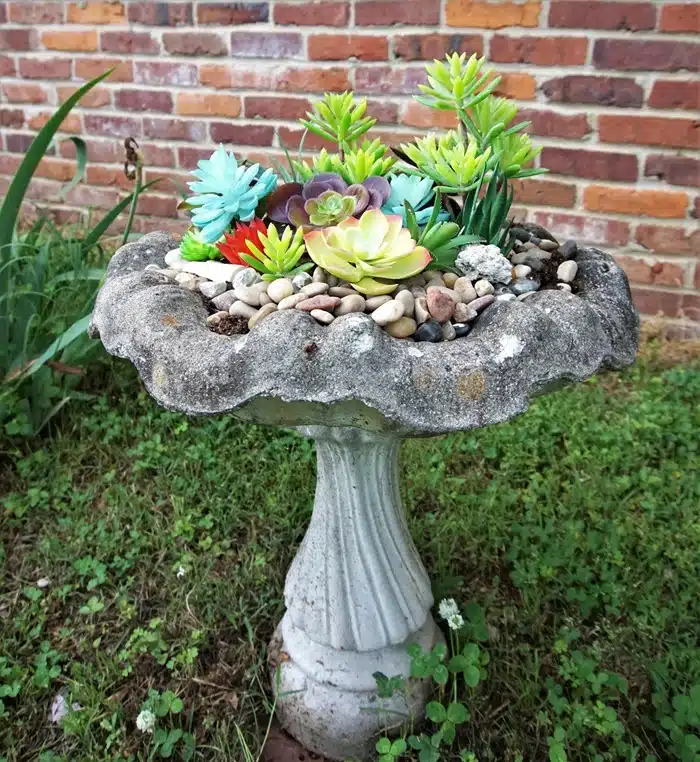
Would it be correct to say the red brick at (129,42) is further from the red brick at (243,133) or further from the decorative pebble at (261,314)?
the decorative pebble at (261,314)

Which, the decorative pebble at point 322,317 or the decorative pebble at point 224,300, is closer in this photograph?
the decorative pebble at point 322,317

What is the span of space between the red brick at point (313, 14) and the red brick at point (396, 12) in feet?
0.19

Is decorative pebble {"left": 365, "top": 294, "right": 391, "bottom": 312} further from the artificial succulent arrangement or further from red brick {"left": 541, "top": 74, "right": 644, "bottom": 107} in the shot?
red brick {"left": 541, "top": 74, "right": 644, "bottom": 107}

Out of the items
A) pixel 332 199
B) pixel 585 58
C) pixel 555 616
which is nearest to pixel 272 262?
pixel 332 199

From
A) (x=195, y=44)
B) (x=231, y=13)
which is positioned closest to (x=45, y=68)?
(x=195, y=44)

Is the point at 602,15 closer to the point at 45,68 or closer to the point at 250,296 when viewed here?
the point at 250,296

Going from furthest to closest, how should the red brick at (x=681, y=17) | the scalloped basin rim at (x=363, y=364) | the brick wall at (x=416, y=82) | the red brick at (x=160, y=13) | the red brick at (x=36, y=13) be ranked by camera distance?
the red brick at (x=36, y=13) → the red brick at (x=160, y=13) → the brick wall at (x=416, y=82) → the red brick at (x=681, y=17) → the scalloped basin rim at (x=363, y=364)

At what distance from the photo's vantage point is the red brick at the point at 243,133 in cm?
263

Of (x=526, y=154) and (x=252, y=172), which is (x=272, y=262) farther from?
(x=526, y=154)

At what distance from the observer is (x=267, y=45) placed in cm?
251

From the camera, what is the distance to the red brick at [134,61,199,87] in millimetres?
2658

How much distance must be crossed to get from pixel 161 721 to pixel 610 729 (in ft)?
2.77

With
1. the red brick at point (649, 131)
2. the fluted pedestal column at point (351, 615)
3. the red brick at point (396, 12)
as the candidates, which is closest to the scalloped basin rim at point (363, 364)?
the fluted pedestal column at point (351, 615)

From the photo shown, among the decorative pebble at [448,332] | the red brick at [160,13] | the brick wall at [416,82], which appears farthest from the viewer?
the red brick at [160,13]
